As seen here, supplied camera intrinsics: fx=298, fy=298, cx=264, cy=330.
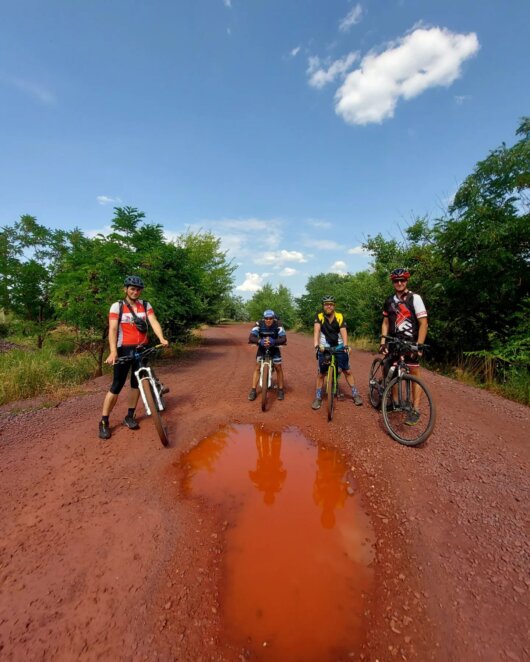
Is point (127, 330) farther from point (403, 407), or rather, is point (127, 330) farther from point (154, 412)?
point (403, 407)

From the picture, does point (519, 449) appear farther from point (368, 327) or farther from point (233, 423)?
point (368, 327)

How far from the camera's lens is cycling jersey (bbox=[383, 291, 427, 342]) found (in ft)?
14.3

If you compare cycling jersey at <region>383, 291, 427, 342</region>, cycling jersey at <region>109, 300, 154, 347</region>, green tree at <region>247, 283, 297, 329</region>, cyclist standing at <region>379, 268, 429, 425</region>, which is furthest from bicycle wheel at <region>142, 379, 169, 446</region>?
green tree at <region>247, 283, 297, 329</region>

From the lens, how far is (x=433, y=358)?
1010 cm

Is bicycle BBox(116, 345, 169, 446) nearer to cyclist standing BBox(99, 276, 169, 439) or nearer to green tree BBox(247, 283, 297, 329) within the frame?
cyclist standing BBox(99, 276, 169, 439)

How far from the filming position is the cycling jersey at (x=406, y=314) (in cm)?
436

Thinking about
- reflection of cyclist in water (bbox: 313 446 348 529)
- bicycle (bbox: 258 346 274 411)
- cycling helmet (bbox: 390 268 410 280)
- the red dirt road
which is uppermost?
cycling helmet (bbox: 390 268 410 280)

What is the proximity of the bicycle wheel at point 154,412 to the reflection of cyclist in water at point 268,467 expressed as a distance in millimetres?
1257

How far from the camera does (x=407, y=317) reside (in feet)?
14.5

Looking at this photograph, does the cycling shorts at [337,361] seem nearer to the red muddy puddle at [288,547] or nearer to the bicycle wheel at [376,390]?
the bicycle wheel at [376,390]

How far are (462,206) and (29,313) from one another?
1489 cm

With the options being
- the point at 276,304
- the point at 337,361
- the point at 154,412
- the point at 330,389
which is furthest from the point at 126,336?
the point at 276,304

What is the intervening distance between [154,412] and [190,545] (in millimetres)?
1828

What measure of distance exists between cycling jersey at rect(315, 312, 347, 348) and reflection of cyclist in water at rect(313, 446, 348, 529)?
6.35ft
